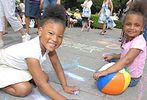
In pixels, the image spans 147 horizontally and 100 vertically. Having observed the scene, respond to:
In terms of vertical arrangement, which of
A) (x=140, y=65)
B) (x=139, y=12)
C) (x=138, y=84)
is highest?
(x=139, y=12)

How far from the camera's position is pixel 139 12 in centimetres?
379

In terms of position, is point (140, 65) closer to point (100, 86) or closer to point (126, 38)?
point (126, 38)

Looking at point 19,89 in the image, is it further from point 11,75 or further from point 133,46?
point 133,46

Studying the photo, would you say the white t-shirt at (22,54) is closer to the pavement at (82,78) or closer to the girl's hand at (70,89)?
the pavement at (82,78)

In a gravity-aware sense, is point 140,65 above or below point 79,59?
above

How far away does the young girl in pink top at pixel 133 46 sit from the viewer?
3.64 metres

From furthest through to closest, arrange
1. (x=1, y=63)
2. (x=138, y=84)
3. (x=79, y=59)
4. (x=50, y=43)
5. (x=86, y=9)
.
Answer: (x=86, y=9), (x=79, y=59), (x=138, y=84), (x=1, y=63), (x=50, y=43)

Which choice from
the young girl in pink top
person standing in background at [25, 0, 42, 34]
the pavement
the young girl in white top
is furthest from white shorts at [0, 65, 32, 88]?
person standing in background at [25, 0, 42, 34]

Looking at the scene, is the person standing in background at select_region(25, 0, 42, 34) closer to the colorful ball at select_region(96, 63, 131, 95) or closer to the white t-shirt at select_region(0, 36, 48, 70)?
the white t-shirt at select_region(0, 36, 48, 70)

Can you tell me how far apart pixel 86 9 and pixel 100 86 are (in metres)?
8.40

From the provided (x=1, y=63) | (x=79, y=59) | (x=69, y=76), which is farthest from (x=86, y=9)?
(x=1, y=63)

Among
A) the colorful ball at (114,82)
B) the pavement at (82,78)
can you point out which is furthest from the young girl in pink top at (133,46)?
the pavement at (82,78)

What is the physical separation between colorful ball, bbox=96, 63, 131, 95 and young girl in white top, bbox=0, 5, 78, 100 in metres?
0.69

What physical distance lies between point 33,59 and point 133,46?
1.29 meters
